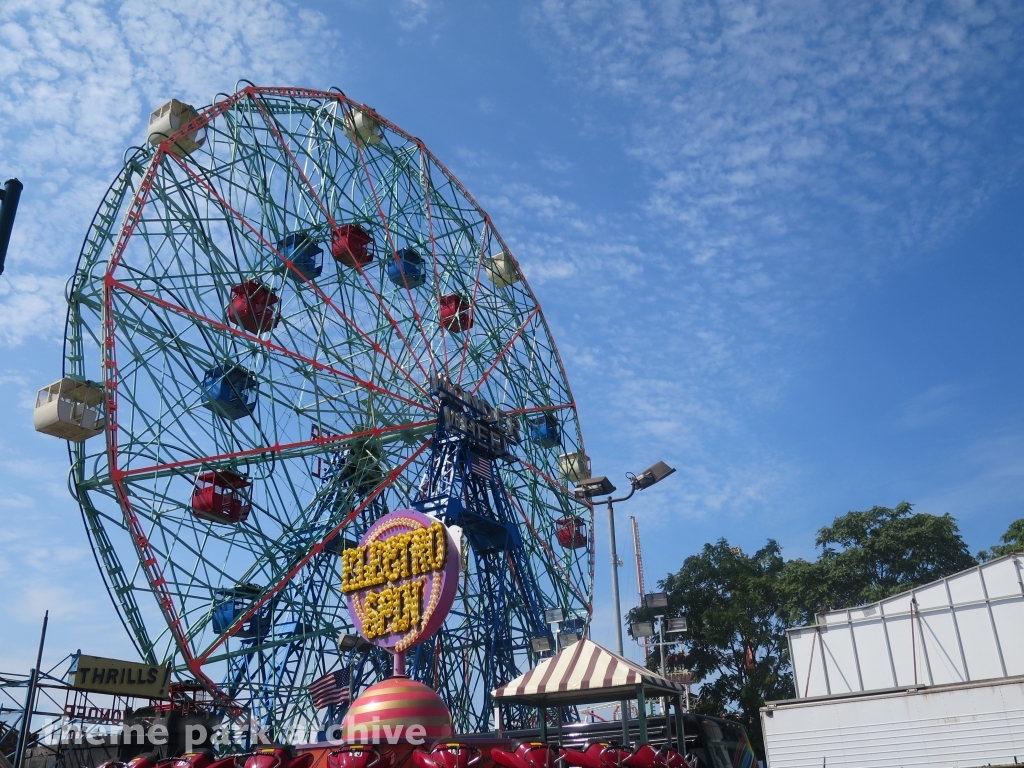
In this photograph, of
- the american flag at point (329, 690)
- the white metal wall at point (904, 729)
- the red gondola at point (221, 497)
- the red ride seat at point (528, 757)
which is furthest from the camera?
the american flag at point (329, 690)

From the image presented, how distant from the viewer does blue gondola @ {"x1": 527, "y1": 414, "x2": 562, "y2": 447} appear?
3431cm

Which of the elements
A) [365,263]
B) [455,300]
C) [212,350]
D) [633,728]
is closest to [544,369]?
[455,300]

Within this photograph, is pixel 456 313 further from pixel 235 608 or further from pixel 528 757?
pixel 528 757

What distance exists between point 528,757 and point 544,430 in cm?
2426

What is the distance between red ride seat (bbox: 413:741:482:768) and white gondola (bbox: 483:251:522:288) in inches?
973

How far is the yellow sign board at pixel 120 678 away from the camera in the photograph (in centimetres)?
1784

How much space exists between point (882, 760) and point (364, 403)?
15.7m

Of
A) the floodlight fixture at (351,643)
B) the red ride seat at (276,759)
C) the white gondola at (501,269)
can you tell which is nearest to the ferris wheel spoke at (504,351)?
the white gondola at (501,269)

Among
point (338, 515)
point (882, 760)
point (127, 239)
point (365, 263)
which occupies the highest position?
point (365, 263)

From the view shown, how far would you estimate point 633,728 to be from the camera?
16.9 metres

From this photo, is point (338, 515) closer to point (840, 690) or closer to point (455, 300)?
point (455, 300)

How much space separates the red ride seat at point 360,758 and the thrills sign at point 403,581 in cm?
382

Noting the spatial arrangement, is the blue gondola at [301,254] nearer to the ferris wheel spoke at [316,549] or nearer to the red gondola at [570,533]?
the ferris wheel spoke at [316,549]

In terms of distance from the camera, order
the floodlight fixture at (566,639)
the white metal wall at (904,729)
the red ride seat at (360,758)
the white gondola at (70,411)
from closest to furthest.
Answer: the red ride seat at (360,758) < the white metal wall at (904,729) < the white gondola at (70,411) < the floodlight fixture at (566,639)
